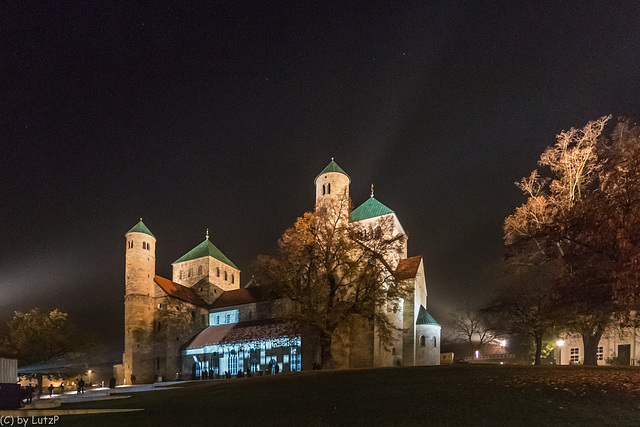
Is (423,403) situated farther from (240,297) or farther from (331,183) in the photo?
(240,297)

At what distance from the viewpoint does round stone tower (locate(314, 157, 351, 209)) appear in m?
43.9

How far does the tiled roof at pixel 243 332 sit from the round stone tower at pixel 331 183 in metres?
13.0

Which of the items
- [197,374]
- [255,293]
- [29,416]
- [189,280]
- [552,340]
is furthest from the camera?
[189,280]

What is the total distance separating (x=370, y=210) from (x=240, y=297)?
63.5 ft

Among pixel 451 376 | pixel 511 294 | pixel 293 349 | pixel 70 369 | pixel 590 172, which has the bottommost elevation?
pixel 70 369

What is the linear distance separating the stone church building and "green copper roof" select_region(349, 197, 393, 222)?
0.11m

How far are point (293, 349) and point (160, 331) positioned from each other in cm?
1764

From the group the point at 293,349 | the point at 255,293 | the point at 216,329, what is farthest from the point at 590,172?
the point at 216,329

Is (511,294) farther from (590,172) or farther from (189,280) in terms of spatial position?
(189,280)

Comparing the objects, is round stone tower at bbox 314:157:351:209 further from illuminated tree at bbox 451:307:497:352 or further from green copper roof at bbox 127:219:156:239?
illuminated tree at bbox 451:307:497:352

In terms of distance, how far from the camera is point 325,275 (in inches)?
1291

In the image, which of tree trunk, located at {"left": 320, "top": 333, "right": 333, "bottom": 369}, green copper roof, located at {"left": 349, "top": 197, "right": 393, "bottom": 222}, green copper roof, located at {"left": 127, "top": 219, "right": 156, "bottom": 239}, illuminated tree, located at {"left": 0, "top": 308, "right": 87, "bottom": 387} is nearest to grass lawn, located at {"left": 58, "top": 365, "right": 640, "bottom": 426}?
tree trunk, located at {"left": 320, "top": 333, "right": 333, "bottom": 369}

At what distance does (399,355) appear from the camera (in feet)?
124

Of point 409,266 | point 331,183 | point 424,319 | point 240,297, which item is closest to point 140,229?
point 240,297
